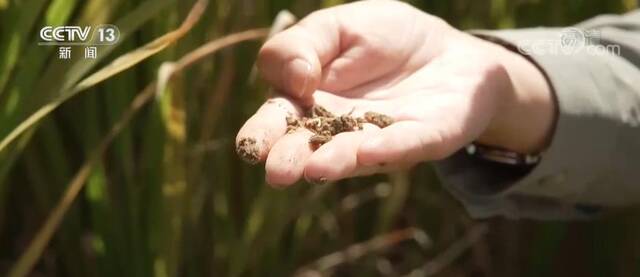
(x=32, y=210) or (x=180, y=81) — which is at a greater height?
(x=180, y=81)

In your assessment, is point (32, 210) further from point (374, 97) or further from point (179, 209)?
point (374, 97)

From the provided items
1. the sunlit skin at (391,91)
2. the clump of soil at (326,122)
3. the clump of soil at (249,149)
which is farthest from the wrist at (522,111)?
the clump of soil at (249,149)

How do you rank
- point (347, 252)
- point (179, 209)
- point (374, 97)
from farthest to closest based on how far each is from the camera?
point (347, 252), point (179, 209), point (374, 97)

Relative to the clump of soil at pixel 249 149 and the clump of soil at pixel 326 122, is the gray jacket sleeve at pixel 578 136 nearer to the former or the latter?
the clump of soil at pixel 326 122

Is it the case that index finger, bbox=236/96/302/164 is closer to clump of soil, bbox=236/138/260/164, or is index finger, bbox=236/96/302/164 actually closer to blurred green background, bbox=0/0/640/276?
clump of soil, bbox=236/138/260/164

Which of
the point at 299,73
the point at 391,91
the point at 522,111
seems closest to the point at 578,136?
the point at 522,111

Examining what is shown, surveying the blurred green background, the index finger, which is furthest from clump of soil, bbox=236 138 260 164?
the blurred green background

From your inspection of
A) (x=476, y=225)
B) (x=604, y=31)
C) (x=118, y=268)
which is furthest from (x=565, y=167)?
(x=118, y=268)
